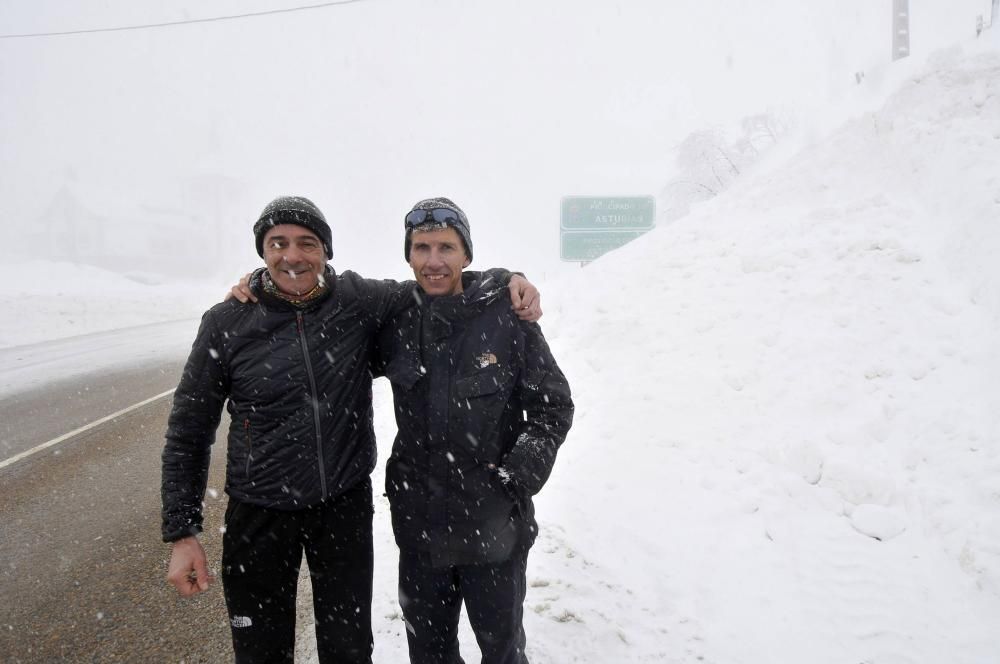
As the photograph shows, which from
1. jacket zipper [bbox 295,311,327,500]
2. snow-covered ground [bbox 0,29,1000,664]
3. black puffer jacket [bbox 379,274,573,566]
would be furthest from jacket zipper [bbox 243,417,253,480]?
snow-covered ground [bbox 0,29,1000,664]

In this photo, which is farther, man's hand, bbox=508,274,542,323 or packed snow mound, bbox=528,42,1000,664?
packed snow mound, bbox=528,42,1000,664

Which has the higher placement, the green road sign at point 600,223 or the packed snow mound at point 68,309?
the green road sign at point 600,223

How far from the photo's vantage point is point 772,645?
128 inches

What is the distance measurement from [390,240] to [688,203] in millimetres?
86005

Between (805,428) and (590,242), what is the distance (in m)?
10.1

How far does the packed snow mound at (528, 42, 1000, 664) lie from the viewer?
3383 millimetres

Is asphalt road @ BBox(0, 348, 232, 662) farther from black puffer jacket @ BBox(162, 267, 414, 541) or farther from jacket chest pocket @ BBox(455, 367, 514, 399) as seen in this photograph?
jacket chest pocket @ BBox(455, 367, 514, 399)

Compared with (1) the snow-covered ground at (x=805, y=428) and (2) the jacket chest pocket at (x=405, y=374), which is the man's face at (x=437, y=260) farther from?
(1) the snow-covered ground at (x=805, y=428)

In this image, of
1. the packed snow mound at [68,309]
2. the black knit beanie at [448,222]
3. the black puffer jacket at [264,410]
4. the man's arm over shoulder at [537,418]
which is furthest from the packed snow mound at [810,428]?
the packed snow mound at [68,309]

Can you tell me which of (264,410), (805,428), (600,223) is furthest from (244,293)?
(600,223)

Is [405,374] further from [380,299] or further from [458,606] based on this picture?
[458,606]

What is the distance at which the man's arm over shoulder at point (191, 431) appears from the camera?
2039 mm

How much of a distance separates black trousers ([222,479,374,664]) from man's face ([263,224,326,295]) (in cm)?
99

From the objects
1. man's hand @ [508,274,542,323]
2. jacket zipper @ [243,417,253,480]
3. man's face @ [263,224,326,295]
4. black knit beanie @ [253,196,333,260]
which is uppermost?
black knit beanie @ [253,196,333,260]
